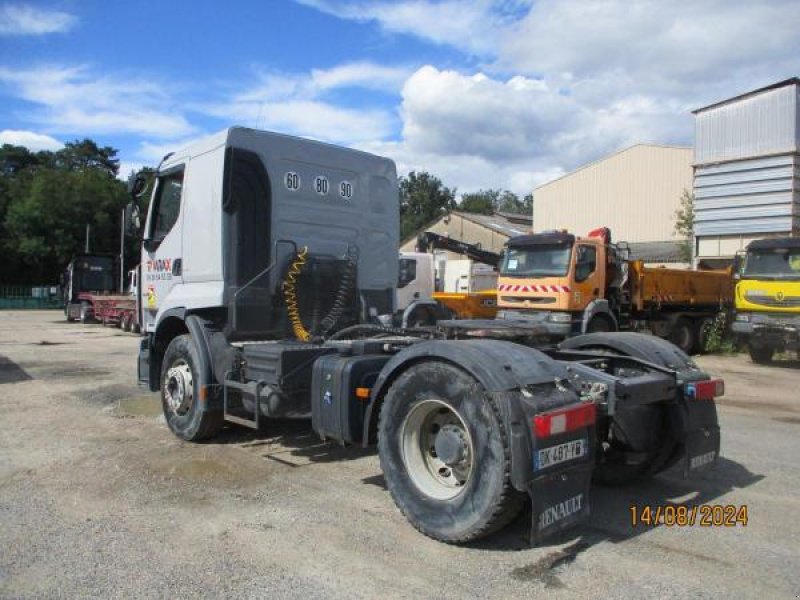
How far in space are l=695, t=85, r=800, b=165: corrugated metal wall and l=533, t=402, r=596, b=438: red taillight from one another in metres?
16.5

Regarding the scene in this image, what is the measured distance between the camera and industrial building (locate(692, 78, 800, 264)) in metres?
17.6

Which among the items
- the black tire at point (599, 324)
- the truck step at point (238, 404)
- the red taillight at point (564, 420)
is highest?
the black tire at point (599, 324)

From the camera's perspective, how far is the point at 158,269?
306 inches

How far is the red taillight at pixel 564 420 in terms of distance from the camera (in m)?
3.82

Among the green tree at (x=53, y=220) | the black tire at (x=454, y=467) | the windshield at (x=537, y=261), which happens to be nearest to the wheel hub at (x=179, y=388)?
the black tire at (x=454, y=467)

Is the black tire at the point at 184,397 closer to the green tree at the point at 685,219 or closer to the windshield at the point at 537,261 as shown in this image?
the windshield at the point at 537,261

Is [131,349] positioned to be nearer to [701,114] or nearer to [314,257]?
[314,257]

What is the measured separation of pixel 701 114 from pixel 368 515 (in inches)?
724

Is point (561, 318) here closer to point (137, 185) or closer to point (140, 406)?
point (140, 406)

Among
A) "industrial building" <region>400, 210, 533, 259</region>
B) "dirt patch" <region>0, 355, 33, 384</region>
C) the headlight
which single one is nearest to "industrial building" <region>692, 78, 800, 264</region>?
the headlight

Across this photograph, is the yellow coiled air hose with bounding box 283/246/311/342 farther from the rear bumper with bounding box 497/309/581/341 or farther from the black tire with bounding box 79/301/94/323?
the black tire with bounding box 79/301/94/323

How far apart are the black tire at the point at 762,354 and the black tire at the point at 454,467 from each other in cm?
1312

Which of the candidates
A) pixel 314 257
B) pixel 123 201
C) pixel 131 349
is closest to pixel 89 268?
pixel 131 349

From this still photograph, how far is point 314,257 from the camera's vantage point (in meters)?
7.16
